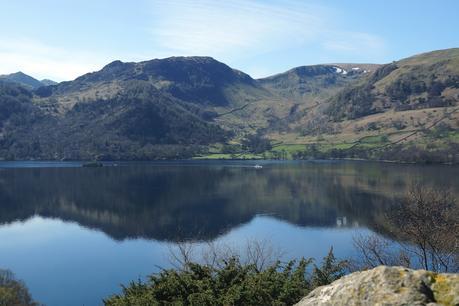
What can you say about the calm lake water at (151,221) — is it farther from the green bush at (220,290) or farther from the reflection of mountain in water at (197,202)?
the green bush at (220,290)

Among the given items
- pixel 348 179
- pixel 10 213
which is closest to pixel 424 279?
pixel 10 213

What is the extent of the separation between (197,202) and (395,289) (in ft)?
431

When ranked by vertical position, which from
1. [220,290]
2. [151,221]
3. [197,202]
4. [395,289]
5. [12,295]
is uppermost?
[395,289]

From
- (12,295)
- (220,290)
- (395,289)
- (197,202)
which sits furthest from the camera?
(197,202)

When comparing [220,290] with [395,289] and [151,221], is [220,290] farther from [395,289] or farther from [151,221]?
[151,221]

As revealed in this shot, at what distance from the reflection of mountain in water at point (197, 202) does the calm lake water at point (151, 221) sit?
13.1 inches

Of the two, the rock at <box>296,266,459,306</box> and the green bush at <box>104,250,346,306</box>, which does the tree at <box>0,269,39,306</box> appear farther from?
the rock at <box>296,266,459,306</box>

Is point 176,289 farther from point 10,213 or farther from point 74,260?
point 10,213

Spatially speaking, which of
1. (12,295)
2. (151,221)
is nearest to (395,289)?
(12,295)

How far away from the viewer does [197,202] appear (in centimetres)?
14025

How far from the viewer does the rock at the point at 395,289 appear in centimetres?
995

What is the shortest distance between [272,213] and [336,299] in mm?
112367

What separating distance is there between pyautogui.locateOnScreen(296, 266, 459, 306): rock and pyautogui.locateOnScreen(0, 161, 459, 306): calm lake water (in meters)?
58.8

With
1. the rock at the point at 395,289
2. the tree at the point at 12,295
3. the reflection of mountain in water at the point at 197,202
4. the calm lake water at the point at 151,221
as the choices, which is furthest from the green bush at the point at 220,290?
the reflection of mountain in water at the point at 197,202
